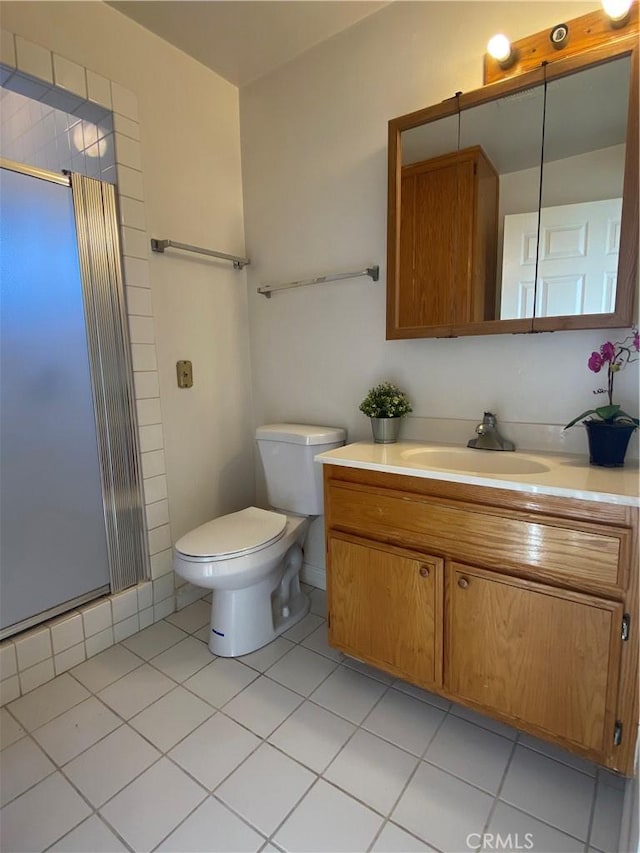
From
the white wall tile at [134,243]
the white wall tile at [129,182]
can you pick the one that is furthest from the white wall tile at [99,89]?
the white wall tile at [134,243]

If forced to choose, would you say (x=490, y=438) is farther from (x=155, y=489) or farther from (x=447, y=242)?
(x=155, y=489)

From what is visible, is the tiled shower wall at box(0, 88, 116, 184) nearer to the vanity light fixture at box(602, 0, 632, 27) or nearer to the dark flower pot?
the vanity light fixture at box(602, 0, 632, 27)

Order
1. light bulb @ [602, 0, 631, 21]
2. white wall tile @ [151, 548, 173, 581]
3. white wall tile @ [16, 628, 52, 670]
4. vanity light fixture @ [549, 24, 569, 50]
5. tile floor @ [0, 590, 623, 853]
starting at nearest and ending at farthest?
tile floor @ [0, 590, 623, 853] → light bulb @ [602, 0, 631, 21] → vanity light fixture @ [549, 24, 569, 50] → white wall tile @ [16, 628, 52, 670] → white wall tile @ [151, 548, 173, 581]

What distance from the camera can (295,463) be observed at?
77.9 inches

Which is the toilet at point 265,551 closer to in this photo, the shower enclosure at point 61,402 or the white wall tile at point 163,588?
the white wall tile at point 163,588

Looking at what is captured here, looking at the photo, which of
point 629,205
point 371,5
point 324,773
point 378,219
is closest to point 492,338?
point 629,205

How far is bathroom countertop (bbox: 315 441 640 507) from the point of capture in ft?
3.61

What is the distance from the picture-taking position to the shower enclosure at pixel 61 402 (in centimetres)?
154

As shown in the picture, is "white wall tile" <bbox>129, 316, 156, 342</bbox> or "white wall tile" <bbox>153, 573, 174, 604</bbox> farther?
"white wall tile" <bbox>153, 573, 174, 604</bbox>

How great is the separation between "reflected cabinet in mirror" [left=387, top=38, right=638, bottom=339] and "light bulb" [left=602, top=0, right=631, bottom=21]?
99 millimetres

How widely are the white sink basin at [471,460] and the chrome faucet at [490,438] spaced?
2 cm

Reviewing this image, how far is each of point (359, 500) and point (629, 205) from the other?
3.87ft

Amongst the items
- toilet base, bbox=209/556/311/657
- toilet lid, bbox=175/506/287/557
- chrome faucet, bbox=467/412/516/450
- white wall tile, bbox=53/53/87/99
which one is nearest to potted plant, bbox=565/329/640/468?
chrome faucet, bbox=467/412/516/450

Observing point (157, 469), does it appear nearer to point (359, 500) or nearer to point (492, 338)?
point (359, 500)
